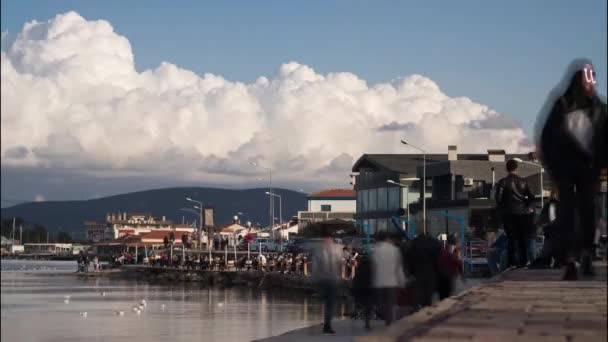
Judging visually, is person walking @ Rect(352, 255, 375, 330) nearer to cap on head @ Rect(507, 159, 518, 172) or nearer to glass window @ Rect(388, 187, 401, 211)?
cap on head @ Rect(507, 159, 518, 172)

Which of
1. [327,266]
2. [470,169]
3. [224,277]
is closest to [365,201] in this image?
[224,277]

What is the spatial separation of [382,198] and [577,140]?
106446mm

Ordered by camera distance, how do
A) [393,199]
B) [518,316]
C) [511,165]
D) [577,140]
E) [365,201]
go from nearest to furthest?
[518,316]
[577,140]
[511,165]
[393,199]
[365,201]

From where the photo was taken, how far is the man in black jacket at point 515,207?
17000 mm

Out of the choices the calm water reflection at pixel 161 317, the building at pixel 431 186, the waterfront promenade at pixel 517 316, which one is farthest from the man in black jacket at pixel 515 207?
the building at pixel 431 186

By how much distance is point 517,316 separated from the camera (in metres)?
7.18

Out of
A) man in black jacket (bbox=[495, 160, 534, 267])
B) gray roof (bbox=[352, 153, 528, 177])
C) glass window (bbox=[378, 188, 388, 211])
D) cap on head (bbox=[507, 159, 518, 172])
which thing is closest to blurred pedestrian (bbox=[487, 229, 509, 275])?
man in black jacket (bbox=[495, 160, 534, 267])

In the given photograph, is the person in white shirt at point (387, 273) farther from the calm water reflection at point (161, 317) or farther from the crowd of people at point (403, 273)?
the calm water reflection at point (161, 317)

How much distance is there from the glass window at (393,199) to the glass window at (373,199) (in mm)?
4404

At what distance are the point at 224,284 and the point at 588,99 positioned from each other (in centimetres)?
9692

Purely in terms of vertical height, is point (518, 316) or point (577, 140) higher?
point (577, 140)

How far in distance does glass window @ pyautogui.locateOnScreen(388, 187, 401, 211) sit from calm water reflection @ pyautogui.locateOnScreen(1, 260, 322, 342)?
30.1 meters

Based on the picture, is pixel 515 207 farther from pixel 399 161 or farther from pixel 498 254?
pixel 399 161

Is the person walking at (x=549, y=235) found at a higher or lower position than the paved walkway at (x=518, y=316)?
higher
